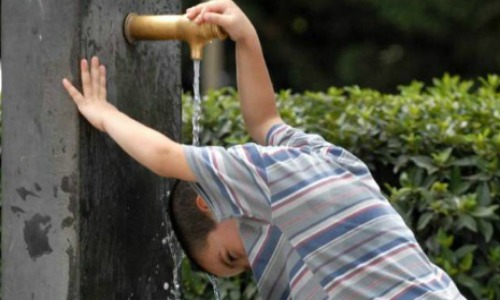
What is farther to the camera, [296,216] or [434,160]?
[434,160]

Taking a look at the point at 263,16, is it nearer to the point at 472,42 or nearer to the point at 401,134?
the point at 472,42

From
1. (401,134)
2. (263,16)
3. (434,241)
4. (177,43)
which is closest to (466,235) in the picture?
(434,241)

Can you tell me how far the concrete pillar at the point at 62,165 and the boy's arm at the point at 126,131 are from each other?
3 cm

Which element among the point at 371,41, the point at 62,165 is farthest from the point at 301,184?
the point at 371,41

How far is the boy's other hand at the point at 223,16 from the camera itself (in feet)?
8.55

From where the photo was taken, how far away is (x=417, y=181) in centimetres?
399

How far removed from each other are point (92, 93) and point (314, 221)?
0.55m

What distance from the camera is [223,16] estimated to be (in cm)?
263

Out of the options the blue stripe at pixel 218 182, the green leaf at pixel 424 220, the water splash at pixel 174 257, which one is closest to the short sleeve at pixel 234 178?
the blue stripe at pixel 218 182

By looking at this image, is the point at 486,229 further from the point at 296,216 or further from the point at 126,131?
the point at 126,131

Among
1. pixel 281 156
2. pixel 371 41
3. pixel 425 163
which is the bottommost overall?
pixel 371 41

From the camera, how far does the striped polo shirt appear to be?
242cm

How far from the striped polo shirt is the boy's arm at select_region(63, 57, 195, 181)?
33 millimetres

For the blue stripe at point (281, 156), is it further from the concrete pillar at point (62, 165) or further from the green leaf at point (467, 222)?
the green leaf at point (467, 222)
